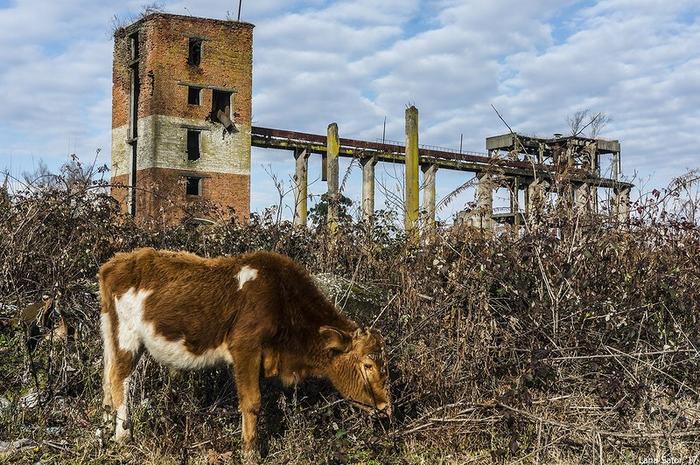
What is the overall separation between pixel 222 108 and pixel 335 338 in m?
30.2

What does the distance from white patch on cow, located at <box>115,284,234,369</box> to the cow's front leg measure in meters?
0.13

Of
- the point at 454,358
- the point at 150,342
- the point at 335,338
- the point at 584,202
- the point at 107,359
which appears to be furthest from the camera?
the point at 584,202

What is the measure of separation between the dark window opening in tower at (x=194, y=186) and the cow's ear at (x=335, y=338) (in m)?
28.3

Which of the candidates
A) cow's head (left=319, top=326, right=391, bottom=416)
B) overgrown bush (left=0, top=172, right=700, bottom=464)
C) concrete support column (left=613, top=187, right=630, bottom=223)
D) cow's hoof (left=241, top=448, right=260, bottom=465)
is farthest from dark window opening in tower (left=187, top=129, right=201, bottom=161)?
cow's hoof (left=241, top=448, right=260, bottom=465)

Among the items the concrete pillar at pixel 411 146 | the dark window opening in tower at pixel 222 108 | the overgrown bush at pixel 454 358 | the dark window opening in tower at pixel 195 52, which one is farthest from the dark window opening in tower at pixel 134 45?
the overgrown bush at pixel 454 358

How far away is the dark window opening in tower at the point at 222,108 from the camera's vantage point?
34375 mm

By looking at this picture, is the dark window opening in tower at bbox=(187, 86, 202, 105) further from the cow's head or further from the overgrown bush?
the cow's head

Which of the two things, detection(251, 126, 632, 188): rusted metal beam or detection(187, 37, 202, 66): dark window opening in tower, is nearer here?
detection(251, 126, 632, 188): rusted metal beam

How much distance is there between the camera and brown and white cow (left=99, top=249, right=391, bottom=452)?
6398 mm

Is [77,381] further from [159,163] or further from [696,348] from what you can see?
[159,163]

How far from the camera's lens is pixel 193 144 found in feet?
117

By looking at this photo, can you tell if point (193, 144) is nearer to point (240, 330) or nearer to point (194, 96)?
point (194, 96)

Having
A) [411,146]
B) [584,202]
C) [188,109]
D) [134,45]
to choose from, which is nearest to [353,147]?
[411,146]

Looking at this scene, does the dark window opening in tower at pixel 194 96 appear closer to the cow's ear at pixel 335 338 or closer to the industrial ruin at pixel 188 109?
the industrial ruin at pixel 188 109
